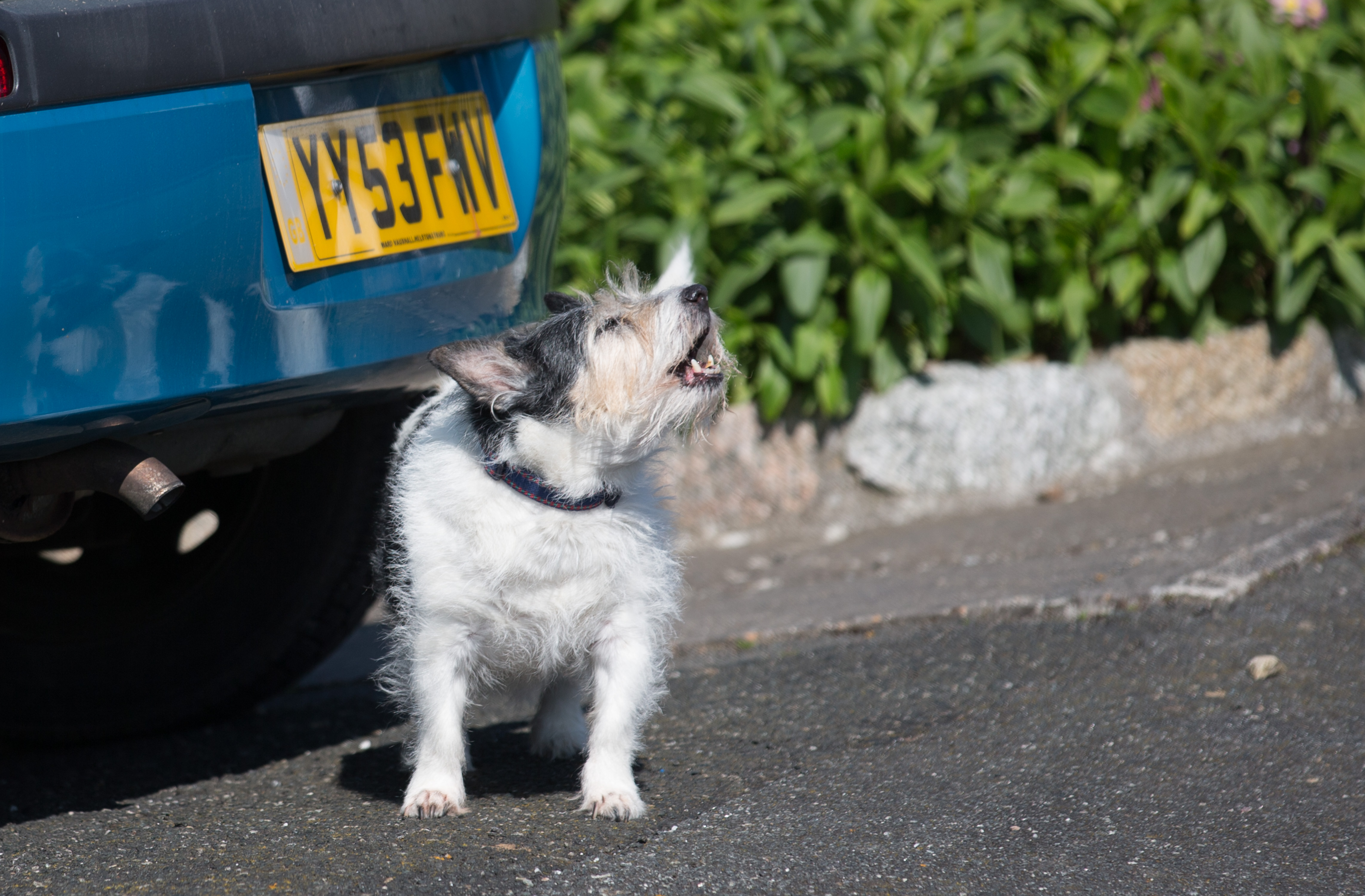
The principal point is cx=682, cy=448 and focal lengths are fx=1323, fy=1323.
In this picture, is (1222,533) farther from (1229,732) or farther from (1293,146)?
(1293,146)

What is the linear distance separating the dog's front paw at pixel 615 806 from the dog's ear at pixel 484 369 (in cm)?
78

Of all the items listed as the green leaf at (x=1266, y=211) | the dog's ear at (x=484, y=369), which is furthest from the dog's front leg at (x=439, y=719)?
the green leaf at (x=1266, y=211)

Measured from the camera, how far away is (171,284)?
7.34ft

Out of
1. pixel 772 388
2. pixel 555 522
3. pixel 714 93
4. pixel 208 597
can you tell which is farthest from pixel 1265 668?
pixel 714 93

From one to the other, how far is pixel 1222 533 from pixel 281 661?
2.79m

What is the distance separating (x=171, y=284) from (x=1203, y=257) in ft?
12.8

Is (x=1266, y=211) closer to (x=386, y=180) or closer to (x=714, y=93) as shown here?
(x=714, y=93)

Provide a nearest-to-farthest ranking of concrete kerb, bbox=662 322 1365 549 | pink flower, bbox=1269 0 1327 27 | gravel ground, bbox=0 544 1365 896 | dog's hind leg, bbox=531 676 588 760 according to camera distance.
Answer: gravel ground, bbox=0 544 1365 896
dog's hind leg, bbox=531 676 588 760
concrete kerb, bbox=662 322 1365 549
pink flower, bbox=1269 0 1327 27

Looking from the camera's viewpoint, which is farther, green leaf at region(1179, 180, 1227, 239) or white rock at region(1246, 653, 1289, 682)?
green leaf at region(1179, 180, 1227, 239)

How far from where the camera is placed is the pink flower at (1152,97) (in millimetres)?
5031

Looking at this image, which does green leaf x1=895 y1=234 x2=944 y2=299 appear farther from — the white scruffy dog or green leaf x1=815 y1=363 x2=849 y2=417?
the white scruffy dog

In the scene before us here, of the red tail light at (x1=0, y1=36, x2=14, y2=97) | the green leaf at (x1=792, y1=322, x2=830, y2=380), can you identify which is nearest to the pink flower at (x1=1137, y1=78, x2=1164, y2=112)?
the green leaf at (x1=792, y1=322, x2=830, y2=380)

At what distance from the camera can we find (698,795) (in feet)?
8.73

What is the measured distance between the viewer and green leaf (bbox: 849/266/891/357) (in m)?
4.73
